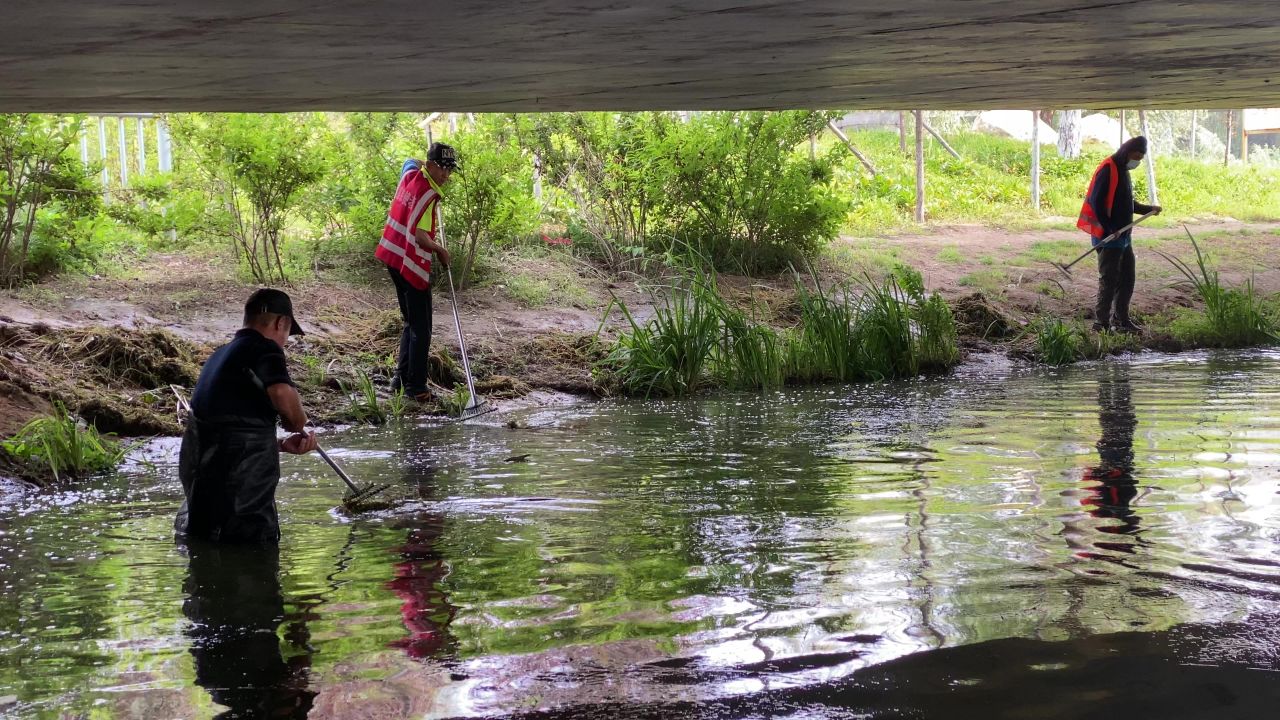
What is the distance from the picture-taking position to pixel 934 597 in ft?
15.1

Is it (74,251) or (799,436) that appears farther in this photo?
(74,251)

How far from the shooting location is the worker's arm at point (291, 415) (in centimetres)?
538

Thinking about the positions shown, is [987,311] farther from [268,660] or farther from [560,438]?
[268,660]

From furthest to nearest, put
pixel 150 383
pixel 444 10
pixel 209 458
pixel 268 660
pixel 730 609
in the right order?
pixel 150 383 → pixel 209 458 → pixel 444 10 → pixel 730 609 → pixel 268 660

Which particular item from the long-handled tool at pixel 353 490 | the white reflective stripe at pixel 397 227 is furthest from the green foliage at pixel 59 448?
the white reflective stripe at pixel 397 227

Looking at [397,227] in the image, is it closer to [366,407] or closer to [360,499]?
[366,407]

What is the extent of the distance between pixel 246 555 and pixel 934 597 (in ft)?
9.37

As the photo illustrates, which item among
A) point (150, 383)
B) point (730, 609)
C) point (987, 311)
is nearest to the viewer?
point (730, 609)

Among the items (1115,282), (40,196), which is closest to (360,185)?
(40,196)

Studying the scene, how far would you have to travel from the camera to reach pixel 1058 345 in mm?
12273

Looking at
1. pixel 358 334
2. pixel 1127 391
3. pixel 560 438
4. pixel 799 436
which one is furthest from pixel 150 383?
pixel 1127 391

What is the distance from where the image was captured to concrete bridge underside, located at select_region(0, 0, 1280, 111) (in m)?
5.31

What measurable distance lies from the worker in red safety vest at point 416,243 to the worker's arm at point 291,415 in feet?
13.3

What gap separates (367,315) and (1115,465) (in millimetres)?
7282
